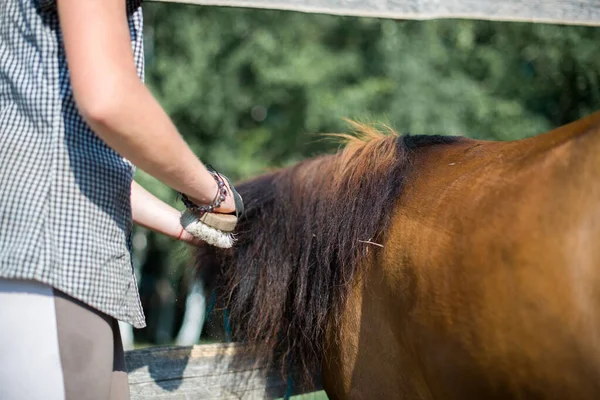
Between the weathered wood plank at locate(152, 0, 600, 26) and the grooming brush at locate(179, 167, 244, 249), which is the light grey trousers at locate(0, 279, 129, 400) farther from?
the weathered wood plank at locate(152, 0, 600, 26)

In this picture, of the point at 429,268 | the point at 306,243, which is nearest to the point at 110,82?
the point at 429,268

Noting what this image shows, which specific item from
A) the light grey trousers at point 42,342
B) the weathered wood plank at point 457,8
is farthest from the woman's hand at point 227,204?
the weathered wood plank at point 457,8

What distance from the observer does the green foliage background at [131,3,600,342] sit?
273 inches

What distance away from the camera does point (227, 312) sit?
201 cm

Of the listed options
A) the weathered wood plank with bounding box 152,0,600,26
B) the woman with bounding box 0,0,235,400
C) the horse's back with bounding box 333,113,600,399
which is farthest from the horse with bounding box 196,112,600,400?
the woman with bounding box 0,0,235,400

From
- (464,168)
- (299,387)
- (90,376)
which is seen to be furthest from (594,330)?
(299,387)

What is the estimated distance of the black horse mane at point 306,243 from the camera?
158cm

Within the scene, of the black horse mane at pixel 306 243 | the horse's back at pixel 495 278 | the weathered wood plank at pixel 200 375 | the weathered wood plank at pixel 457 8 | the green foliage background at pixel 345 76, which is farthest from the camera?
the green foliage background at pixel 345 76

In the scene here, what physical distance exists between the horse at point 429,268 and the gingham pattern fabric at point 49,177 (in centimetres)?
63

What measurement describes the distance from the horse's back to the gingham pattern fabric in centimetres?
62

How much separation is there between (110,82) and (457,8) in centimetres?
157

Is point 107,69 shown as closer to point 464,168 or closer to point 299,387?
point 464,168

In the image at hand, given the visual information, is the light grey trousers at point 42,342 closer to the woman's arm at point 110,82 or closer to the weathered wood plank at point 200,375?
the woman's arm at point 110,82

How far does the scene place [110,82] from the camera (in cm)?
95
